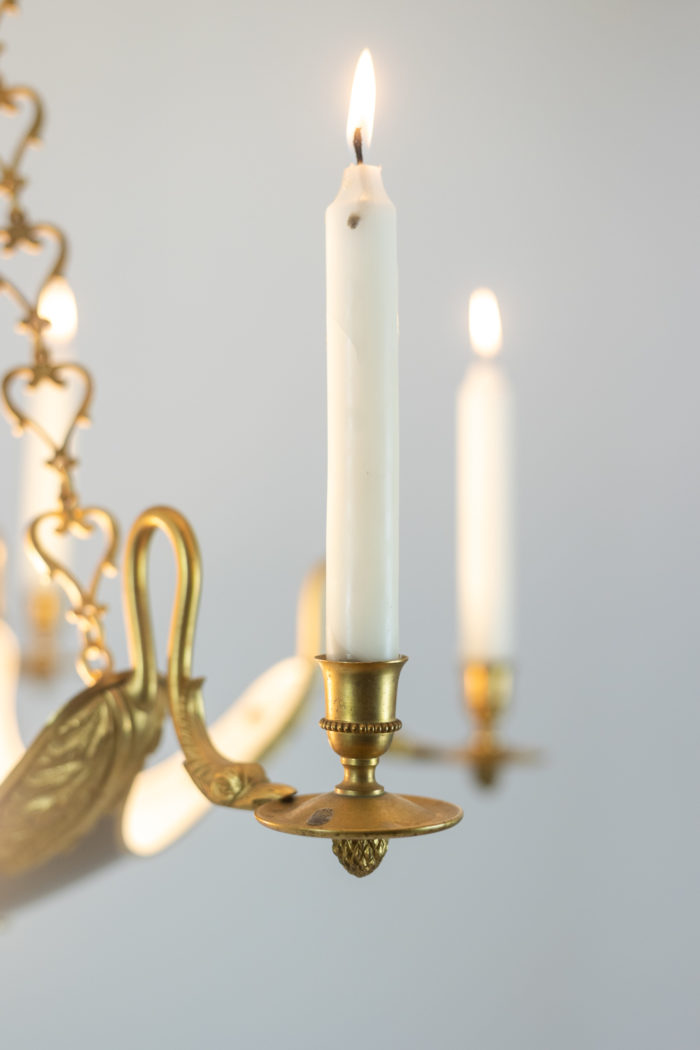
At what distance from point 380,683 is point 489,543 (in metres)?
0.30

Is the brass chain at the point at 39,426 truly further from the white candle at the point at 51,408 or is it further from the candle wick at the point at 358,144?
the candle wick at the point at 358,144

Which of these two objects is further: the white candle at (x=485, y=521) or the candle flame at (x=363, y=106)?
the white candle at (x=485, y=521)

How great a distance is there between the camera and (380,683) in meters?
0.34

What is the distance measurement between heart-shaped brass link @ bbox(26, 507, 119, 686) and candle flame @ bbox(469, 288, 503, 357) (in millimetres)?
261

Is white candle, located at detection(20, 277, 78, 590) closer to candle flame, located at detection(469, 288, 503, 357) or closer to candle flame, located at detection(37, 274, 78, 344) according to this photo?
candle flame, located at detection(37, 274, 78, 344)

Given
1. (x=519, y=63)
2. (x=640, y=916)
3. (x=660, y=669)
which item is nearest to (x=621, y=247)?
(x=519, y=63)

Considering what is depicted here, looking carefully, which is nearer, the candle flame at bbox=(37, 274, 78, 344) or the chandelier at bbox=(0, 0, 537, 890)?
the chandelier at bbox=(0, 0, 537, 890)

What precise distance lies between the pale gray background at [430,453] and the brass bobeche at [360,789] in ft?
Answer: 3.62

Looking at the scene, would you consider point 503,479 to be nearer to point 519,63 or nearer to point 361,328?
point 361,328

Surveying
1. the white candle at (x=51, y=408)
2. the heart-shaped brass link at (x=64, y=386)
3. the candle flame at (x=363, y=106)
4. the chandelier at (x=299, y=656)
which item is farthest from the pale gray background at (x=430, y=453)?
the candle flame at (x=363, y=106)

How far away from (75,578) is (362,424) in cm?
25

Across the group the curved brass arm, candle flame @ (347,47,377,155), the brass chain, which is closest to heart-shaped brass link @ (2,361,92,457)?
the brass chain

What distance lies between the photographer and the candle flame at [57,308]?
560 millimetres

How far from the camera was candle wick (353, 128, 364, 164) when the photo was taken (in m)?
0.36
